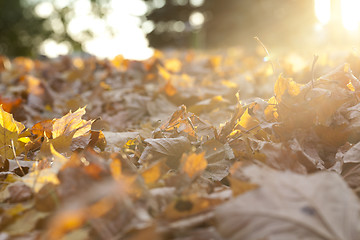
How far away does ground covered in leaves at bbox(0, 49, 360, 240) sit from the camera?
2.60ft

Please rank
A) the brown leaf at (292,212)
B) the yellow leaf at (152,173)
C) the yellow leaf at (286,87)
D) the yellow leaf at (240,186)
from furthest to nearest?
the yellow leaf at (286,87) < the yellow leaf at (152,173) < the yellow leaf at (240,186) < the brown leaf at (292,212)

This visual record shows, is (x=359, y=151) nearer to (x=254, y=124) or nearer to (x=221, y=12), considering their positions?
(x=254, y=124)

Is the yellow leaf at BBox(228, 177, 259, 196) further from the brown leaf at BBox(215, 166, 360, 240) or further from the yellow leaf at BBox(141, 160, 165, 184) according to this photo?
the yellow leaf at BBox(141, 160, 165, 184)

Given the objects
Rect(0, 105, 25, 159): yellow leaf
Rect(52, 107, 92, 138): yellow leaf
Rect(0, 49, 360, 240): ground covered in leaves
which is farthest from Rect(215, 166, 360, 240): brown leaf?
Rect(0, 105, 25, 159): yellow leaf

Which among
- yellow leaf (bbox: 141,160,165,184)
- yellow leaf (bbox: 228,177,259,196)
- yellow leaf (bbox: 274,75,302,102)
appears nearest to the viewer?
yellow leaf (bbox: 228,177,259,196)

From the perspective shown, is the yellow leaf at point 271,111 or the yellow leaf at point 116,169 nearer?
the yellow leaf at point 116,169

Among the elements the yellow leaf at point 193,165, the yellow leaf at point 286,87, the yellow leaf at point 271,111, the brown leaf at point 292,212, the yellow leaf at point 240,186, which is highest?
the yellow leaf at point 286,87

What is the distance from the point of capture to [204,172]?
1258 millimetres

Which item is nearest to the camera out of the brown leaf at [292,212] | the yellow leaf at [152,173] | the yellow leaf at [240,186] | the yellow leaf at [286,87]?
the brown leaf at [292,212]

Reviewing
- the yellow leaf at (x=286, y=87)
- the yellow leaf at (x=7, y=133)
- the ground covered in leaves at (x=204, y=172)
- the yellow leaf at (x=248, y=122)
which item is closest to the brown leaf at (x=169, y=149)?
the ground covered in leaves at (x=204, y=172)

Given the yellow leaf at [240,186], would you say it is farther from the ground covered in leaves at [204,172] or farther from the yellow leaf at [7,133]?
the yellow leaf at [7,133]

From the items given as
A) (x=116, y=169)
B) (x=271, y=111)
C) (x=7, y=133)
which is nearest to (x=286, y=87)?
(x=271, y=111)

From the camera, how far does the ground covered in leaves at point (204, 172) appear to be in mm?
791

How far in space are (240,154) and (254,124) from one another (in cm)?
18
